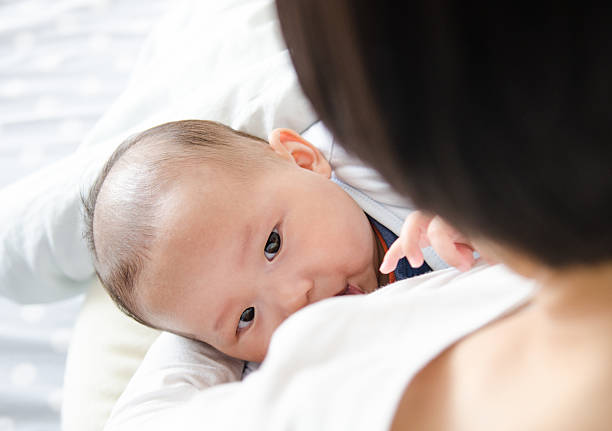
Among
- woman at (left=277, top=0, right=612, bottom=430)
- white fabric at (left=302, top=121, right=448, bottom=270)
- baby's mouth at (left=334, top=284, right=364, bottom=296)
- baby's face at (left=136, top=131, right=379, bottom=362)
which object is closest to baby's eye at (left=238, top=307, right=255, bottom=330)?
baby's face at (left=136, top=131, right=379, bottom=362)

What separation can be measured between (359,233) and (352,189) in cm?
12

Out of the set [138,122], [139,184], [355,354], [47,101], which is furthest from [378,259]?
[47,101]

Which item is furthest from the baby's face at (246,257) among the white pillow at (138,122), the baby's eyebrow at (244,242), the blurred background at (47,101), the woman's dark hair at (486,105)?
the woman's dark hair at (486,105)

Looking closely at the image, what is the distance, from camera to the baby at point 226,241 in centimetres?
88

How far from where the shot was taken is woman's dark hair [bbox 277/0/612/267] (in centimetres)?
29

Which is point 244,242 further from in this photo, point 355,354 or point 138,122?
point 138,122

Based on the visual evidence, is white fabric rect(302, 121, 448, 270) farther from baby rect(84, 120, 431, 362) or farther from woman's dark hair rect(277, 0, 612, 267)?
woman's dark hair rect(277, 0, 612, 267)

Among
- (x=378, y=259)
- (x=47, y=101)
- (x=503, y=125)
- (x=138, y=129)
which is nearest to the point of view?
(x=503, y=125)

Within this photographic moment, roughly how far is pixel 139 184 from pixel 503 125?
2.28 feet

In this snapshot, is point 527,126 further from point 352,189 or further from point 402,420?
point 352,189

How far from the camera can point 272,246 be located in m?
0.91

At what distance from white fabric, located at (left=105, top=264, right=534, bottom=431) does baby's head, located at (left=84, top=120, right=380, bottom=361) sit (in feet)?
1.08

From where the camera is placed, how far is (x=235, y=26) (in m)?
1.44

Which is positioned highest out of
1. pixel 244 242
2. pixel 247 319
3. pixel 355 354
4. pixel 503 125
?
pixel 503 125
